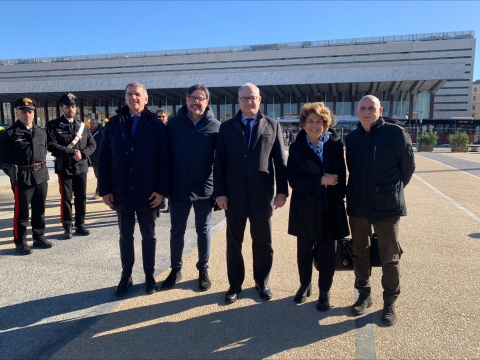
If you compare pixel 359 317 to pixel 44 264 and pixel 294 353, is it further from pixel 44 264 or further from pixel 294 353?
pixel 44 264

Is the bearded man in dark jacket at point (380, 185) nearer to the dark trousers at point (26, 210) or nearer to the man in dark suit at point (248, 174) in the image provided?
the man in dark suit at point (248, 174)

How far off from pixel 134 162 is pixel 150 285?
124 centimetres

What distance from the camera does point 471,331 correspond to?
2701 mm

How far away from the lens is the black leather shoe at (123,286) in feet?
11.0

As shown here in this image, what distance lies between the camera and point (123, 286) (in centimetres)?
341

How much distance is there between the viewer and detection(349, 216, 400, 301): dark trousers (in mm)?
2896

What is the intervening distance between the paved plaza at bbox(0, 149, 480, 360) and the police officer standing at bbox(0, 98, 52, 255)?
1.26 feet

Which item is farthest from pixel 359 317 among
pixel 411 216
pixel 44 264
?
pixel 411 216

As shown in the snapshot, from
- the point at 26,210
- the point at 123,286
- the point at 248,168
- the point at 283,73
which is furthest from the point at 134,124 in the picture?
the point at 283,73

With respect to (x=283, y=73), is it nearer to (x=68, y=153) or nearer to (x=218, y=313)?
→ (x=68, y=153)

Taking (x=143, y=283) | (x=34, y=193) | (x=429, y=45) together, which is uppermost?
(x=429, y=45)

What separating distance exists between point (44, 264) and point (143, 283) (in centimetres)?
144

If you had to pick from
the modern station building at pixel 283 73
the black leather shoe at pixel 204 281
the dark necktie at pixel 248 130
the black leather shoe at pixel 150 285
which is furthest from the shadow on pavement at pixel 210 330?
the modern station building at pixel 283 73

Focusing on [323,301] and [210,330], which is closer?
[210,330]
